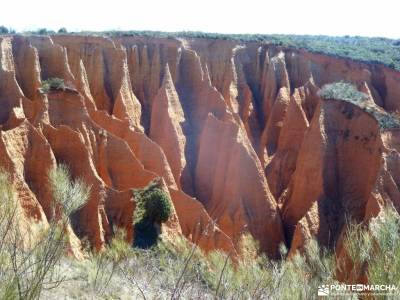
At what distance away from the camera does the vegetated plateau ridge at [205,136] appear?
21.7 metres

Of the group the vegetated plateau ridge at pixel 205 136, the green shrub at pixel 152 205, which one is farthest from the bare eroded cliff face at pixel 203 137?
the green shrub at pixel 152 205

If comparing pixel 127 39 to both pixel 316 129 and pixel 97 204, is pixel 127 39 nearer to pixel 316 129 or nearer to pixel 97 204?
pixel 316 129

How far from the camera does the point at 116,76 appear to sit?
37562 mm

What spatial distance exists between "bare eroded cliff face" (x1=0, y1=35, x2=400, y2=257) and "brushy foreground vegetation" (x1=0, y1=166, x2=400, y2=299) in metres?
3.23

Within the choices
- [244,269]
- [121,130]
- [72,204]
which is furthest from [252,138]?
[72,204]

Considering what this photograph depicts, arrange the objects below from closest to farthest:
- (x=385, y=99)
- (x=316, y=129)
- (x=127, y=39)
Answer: (x=316, y=129) → (x=385, y=99) → (x=127, y=39)

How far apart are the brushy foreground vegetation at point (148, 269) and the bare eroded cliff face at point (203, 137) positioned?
127 inches

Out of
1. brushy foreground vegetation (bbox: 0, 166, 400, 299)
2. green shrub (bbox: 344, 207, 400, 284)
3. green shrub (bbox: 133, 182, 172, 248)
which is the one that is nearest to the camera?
green shrub (bbox: 344, 207, 400, 284)

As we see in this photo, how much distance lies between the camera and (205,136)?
104 feet

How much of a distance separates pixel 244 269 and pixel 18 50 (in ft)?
79.7

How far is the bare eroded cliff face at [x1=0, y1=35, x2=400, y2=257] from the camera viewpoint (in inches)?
856

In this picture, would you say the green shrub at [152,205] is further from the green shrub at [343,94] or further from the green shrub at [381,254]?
the green shrub at [343,94]

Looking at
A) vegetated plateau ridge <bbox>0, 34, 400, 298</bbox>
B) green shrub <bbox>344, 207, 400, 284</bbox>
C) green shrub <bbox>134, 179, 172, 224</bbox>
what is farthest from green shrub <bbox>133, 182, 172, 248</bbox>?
green shrub <bbox>344, 207, 400, 284</bbox>

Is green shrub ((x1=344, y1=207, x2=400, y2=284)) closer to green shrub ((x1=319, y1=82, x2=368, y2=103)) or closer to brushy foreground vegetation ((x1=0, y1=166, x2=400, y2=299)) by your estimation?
brushy foreground vegetation ((x1=0, y1=166, x2=400, y2=299))
